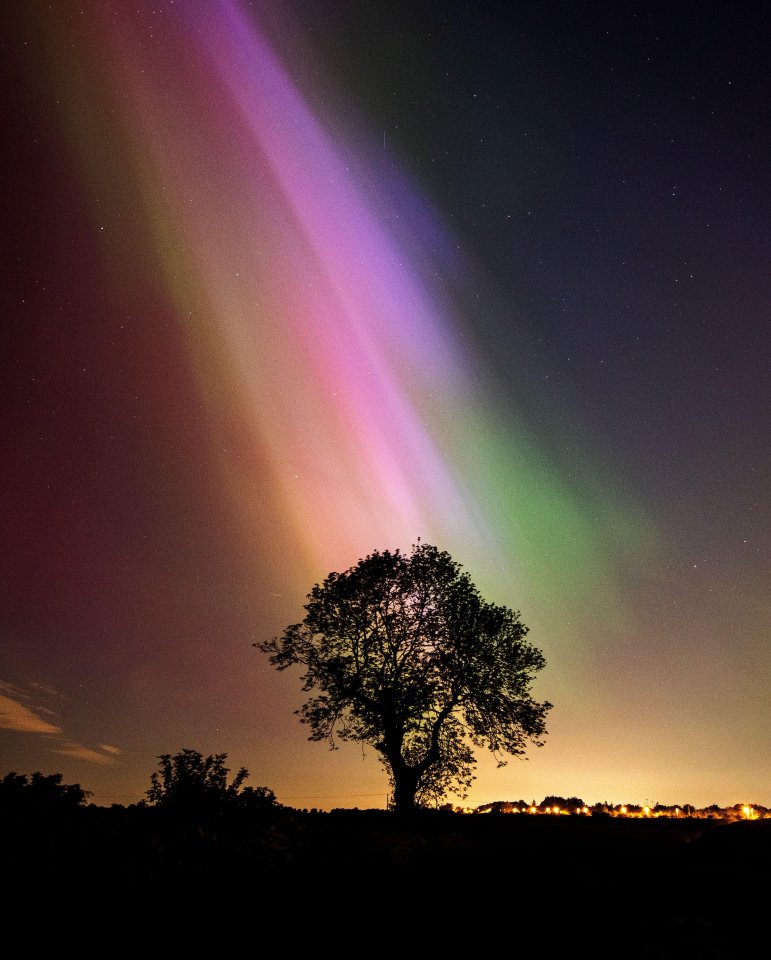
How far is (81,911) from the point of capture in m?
10.3

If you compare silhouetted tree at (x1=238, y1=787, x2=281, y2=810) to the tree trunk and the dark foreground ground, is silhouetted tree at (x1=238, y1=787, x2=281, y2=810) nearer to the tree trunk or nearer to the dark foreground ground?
the dark foreground ground

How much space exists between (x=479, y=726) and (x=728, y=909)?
69.3 feet

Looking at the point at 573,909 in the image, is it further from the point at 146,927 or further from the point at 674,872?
the point at 146,927

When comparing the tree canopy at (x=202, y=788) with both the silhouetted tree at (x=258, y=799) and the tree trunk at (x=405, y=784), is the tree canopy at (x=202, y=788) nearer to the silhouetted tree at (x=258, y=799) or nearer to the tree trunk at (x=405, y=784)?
the silhouetted tree at (x=258, y=799)

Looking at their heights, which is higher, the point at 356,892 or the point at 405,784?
the point at 405,784

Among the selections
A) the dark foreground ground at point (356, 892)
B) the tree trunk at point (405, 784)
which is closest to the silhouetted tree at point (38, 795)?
the dark foreground ground at point (356, 892)

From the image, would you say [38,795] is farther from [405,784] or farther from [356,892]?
[405,784]

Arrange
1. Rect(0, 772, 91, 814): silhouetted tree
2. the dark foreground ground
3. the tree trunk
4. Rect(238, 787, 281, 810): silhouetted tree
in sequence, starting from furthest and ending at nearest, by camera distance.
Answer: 1. the tree trunk
2. Rect(238, 787, 281, 810): silhouetted tree
3. Rect(0, 772, 91, 814): silhouetted tree
4. the dark foreground ground

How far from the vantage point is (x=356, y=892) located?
12578 millimetres

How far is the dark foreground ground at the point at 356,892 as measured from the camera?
9859 mm

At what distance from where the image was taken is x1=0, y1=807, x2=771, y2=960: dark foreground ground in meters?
9.86

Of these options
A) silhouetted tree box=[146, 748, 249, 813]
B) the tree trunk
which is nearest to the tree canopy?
silhouetted tree box=[146, 748, 249, 813]

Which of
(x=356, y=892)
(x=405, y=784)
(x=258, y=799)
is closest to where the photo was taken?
(x=356, y=892)

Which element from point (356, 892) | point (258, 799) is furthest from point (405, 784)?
point (356, 892)
